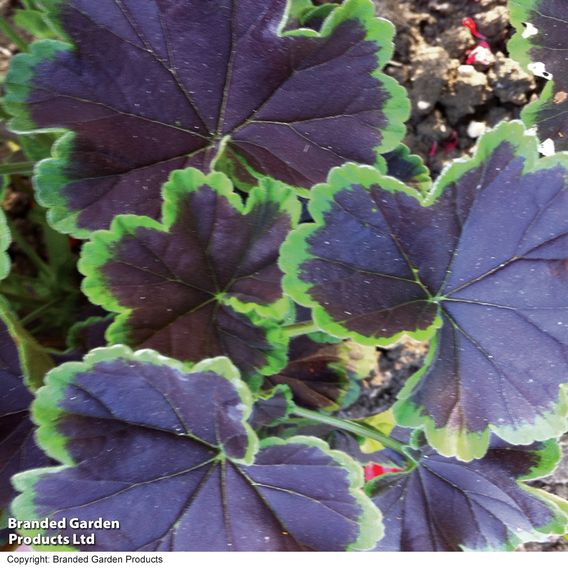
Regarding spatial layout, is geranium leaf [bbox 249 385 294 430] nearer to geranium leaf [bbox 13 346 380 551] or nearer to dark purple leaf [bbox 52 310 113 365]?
geranium leaf [bbox 13 346 380 551]

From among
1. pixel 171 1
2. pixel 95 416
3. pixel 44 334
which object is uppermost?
pixel 171 1

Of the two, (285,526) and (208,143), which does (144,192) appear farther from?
(285,526)

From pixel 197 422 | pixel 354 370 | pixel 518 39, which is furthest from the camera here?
pixel 354 370

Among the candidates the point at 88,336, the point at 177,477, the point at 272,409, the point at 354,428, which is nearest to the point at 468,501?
the point at 354,428

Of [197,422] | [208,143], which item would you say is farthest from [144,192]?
[197,422]

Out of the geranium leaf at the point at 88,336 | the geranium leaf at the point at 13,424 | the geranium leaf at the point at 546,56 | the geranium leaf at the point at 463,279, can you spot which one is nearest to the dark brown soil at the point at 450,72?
the geranium leaf at the point at 546,56

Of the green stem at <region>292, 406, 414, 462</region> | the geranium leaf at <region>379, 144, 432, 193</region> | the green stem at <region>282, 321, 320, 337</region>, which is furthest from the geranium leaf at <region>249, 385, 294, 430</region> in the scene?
the geranium leaf at <region>379, 144, 432, 193</region>

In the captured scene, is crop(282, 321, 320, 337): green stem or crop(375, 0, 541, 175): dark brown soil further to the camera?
crop(375, 0, 541, 175): dark brown soil
